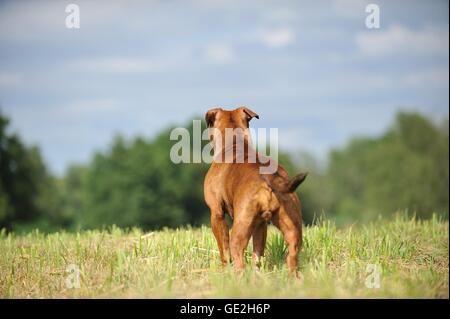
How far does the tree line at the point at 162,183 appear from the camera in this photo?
5541 cm

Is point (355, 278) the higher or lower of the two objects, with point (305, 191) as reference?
higher

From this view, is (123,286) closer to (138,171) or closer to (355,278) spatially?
(355,278)

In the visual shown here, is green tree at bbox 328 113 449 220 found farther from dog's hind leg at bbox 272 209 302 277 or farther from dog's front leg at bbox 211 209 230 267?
dog's hind leg at bbox 272 209 302 277

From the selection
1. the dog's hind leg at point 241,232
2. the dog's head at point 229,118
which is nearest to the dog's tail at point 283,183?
the dog's hind leg at point 241,232

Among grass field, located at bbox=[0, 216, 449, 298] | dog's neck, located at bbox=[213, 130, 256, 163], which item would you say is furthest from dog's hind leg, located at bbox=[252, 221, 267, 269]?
dog's neck, located at bbox=[213, 130, 256, 163]

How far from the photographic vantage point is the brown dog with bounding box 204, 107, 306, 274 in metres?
7.73

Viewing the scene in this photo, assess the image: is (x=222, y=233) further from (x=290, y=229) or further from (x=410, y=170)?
(x=410, y=170)

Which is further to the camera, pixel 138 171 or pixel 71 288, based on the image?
pixel 138 171

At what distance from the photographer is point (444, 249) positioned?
415 inches

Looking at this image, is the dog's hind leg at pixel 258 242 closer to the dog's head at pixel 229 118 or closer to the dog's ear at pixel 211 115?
A: the dog's head at pixel 229 118

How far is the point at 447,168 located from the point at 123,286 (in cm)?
5947

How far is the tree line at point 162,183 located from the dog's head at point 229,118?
144 ft

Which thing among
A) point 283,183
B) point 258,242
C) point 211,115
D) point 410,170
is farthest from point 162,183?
point 283,183
